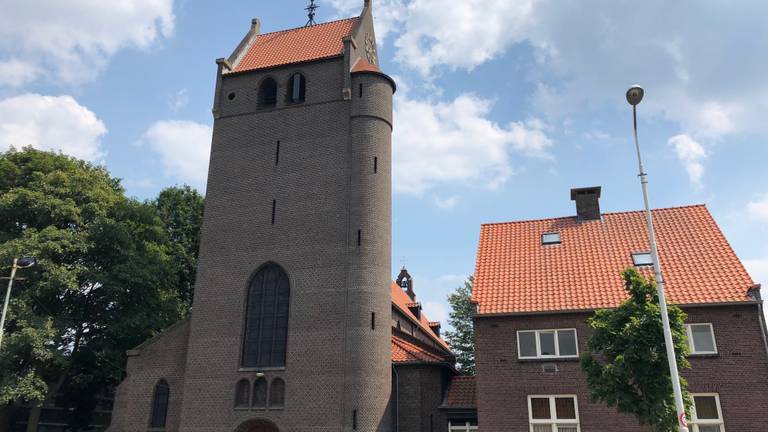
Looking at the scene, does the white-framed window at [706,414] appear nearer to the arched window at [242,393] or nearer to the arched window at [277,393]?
the arched window at [277,393]

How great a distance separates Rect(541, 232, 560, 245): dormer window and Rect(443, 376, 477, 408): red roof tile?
6554 mm

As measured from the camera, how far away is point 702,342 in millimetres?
19453

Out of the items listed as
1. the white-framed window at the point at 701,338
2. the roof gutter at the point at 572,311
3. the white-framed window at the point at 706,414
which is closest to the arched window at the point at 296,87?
the roof gutter at the point at 572,311

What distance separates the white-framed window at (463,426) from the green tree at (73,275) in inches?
650

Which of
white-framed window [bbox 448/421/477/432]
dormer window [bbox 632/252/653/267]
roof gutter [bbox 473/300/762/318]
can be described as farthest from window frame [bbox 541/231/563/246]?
white-framed window [bbox 448/421/477/432]

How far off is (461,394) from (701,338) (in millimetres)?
9136

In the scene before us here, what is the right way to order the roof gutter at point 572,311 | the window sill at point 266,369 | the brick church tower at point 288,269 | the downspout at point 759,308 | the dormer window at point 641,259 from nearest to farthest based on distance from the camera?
the downspout at point 759,308 < the roof gutter at point 572,311 < the brick church tower at point 288,269 < the dormer window at point 641,259 < the window sill at point 266,369

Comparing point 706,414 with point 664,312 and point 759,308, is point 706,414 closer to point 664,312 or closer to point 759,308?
point 759,308

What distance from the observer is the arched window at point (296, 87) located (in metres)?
27.4

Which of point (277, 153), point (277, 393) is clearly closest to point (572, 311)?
point (277, 393)

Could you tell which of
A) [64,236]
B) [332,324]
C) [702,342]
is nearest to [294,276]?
[332,324]

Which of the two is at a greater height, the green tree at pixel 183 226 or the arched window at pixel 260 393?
the green tree at pixel 183 226

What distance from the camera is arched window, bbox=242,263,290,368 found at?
23.2 m

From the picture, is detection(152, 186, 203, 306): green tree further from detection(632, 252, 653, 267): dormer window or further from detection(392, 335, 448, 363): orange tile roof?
detection(632, 252, 653, 267): dormer window
